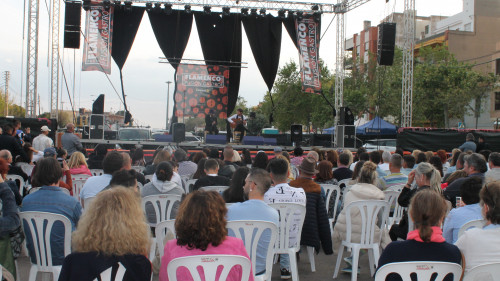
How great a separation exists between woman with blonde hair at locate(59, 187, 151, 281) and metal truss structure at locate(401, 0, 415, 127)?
12.4 meters

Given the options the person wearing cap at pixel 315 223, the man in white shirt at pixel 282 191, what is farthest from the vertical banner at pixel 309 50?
the man in white shirt at pixel 282 191

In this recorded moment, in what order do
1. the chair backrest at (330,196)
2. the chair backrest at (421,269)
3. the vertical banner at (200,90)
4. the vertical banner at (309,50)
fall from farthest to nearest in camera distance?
the vertical banner at (309,50)
the vertical banner at (200,90)
the chair backrest at (330,196)
the chair backrest at (421,269)

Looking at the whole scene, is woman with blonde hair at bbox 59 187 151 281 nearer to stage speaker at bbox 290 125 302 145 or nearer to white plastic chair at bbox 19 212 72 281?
white plastic chair at bbox 19 212 72 281

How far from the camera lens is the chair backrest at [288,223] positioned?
4043mm

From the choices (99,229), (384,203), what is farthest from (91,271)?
(384,203)

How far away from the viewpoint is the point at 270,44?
16453 millimetres

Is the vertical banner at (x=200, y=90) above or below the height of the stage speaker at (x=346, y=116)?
above

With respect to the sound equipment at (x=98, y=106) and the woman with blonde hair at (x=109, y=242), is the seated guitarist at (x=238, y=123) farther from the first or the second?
the woman with blonde hair at (x=109, y=242)

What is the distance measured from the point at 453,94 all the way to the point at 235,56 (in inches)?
625

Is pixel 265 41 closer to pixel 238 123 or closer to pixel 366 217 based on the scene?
pixel 238 123

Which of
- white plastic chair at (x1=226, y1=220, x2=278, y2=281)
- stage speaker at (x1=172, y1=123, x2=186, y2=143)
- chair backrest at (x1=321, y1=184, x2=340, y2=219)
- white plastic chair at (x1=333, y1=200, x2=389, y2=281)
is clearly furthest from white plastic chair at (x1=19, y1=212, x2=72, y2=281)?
stage speaker at (x1=172, y1=123, x2=186, y2=143)

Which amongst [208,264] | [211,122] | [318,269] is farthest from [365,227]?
[211,122]

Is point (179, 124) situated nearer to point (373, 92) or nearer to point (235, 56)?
point (235, 56)

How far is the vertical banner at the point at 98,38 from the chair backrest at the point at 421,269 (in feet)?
44.3
